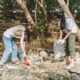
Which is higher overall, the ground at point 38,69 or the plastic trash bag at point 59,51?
the plastic trash bag at point 59,51

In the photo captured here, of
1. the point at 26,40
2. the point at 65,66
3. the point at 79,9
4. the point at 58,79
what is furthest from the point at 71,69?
the point at 79,9

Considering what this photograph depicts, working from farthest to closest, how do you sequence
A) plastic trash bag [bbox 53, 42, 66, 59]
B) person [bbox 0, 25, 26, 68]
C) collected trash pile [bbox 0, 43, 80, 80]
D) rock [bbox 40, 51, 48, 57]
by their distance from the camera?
rock [bbox 40, 51, 48, 57], plastic trash bag [bbox 53, 42, 66, 59], person [bbox 0, 25, 26, 68], collected trash pile [bbox 0, 43, 80, 80]

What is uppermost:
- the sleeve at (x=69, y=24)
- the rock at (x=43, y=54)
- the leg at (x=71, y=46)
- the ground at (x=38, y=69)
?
the sleeve at (x=69, y=24)

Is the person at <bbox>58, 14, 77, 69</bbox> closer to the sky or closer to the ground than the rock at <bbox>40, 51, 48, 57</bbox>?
closer to the sky

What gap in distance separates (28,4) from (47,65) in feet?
9.67

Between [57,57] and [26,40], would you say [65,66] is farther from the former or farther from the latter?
[26,40]

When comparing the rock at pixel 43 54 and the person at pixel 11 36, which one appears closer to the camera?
the person at pixel 11 36

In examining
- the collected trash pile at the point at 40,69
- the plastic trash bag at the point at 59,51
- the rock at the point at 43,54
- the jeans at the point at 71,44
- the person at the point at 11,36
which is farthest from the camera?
the rock at the point at 43,54

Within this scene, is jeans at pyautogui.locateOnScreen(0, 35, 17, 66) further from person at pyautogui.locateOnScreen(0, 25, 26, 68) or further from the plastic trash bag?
the plastic trash bag

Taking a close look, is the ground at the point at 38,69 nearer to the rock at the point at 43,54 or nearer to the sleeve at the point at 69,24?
the rock at the point at 43,54

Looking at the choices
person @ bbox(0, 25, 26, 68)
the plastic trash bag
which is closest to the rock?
the plastic trash bag

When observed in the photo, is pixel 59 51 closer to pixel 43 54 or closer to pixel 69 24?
pixel 43 54

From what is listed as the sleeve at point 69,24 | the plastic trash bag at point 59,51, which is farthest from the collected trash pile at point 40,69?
the sleeve at point 69,24

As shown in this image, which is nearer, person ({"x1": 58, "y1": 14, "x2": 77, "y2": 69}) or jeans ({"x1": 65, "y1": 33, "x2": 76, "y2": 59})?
person ({"x1": 58, "y1": 14, "x2": 77, "y2": 69})
